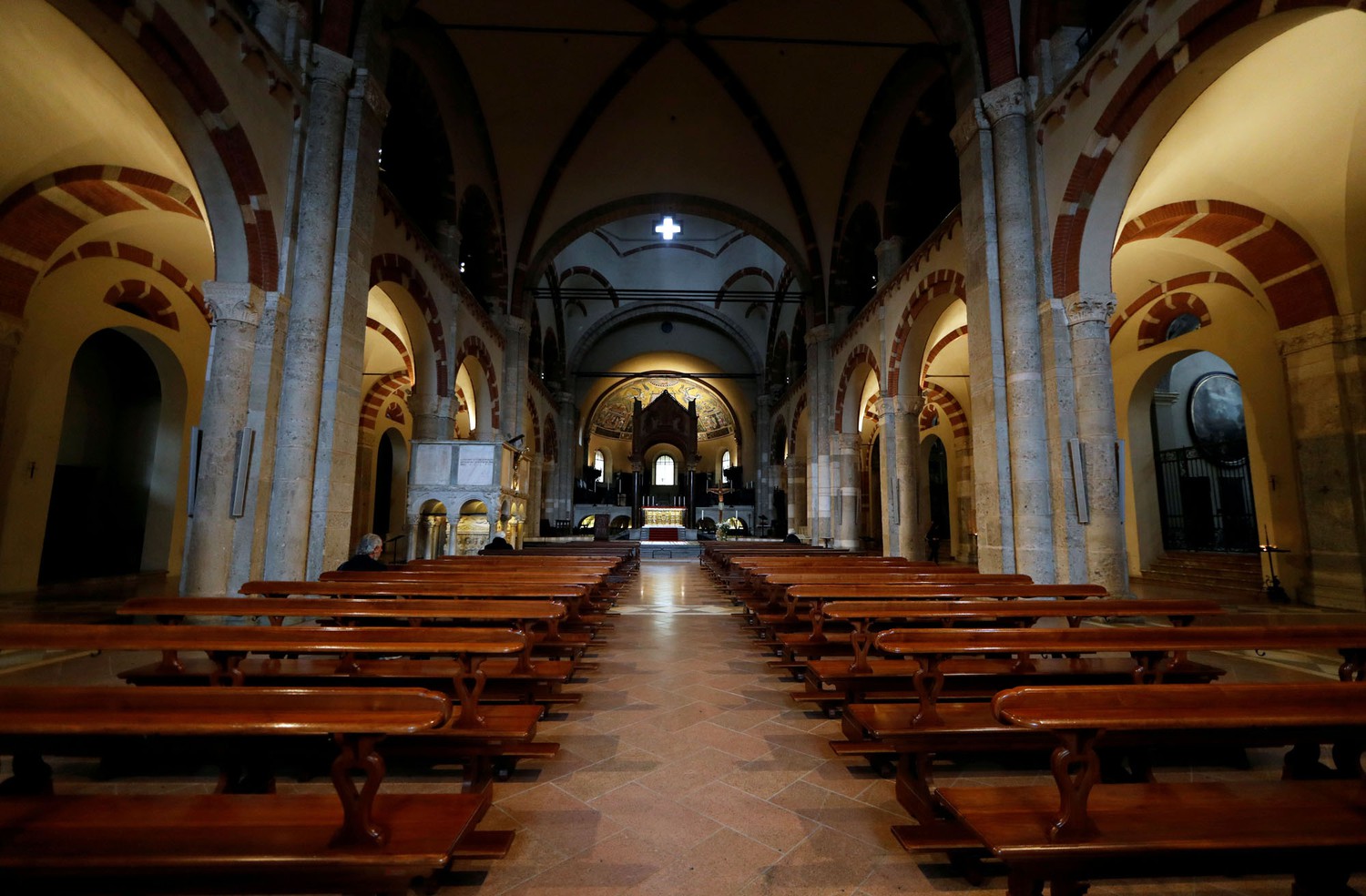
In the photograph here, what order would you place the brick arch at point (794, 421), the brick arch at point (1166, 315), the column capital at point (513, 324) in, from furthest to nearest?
the brick arch at point (794, 421)
the column capital at point (513, 324)
the brick arch at point (1166, 315)

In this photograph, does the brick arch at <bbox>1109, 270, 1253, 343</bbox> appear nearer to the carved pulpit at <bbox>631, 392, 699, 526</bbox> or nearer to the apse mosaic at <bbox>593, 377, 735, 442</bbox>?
the carved pulpit at <bbox>631, 392, 699, 526</bbox>

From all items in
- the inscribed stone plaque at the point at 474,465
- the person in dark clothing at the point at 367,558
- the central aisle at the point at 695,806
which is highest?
the inscribed stone plaque at the point at 474,465

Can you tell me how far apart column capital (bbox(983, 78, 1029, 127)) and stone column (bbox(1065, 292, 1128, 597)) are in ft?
7.91

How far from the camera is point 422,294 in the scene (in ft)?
32.5

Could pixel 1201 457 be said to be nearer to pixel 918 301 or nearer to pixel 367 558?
pixel 918 301

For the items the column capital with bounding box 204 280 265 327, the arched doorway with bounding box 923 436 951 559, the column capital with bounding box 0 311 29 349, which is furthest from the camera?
the arched doorway with bounding box 923 436 951 559

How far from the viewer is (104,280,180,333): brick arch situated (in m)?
9.14

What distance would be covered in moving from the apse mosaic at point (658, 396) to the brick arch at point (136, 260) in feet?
64.6

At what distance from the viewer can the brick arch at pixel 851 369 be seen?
1244cm

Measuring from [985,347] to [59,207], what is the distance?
36.3ft

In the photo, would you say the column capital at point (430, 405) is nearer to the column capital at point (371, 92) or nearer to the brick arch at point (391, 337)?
the brick arch at point (391, 337)

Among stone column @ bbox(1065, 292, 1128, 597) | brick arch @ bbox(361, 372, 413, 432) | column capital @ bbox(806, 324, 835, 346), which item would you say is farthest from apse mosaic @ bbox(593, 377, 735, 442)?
stone column @ bbox(1065, 292, 1128, 597)

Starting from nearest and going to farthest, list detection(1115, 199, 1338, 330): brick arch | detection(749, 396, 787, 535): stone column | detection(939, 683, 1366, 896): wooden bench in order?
1. detection(939, 683, 1366, 896): wooden bench
2. detection(1115, 199, 1338, 330): brick arch
3. detection(749, 396, 787, 535): stone column

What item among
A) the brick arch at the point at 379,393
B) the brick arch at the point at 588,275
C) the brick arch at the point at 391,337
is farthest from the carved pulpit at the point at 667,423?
the brick arch at the point at 391,337
